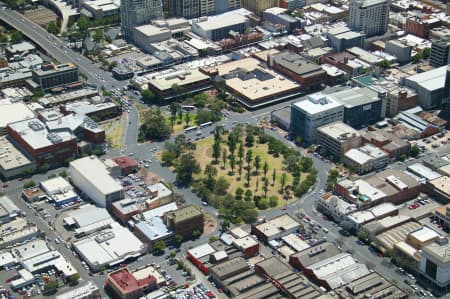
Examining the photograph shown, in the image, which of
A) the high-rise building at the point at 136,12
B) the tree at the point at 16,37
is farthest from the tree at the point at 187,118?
the tree at the point at 16,37

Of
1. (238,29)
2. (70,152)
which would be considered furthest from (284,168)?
(238,29)

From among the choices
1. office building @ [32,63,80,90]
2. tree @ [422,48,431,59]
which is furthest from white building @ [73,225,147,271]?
tree @ [422,48,431,59]

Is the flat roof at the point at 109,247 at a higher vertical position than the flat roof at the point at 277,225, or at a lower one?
lower

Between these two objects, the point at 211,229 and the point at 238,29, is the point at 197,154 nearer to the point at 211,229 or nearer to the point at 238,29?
the point at 211,229

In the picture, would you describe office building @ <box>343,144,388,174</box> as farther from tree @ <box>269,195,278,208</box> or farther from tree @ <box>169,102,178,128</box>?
tree @ <box>169,102,178,128</box>

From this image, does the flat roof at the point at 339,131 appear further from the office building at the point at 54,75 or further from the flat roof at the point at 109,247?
the office building at the point at 54,75

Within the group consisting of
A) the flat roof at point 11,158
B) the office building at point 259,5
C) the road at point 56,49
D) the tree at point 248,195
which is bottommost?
the tree at point 248,195

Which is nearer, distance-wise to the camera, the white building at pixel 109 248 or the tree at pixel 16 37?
the white building at pixel 109 248

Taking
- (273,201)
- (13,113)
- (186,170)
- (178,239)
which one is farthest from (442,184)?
(13,113)
